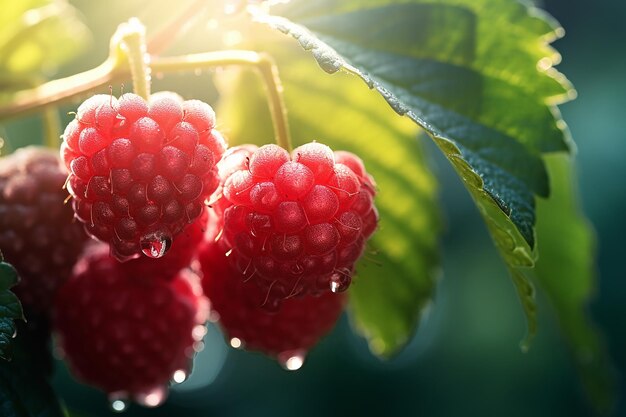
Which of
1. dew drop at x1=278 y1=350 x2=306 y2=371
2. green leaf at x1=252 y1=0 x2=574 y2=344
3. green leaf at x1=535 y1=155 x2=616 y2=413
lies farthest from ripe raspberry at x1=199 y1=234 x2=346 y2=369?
green leaf at x1=535 y1=155 x2=616 y2=413

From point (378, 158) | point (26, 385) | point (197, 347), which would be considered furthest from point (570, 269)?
point (26, 385)

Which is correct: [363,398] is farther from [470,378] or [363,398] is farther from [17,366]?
[17,366]

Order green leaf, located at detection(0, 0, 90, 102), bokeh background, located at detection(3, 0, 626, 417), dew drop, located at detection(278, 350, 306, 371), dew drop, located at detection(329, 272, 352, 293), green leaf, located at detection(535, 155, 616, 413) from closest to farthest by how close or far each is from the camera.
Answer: dew drop, located at detection(329, 272, 352, 293) → dew drop, located at detection(278, 350, 306, 371) → green leaf, located at detection(0, 0, 90, 102) → green leaf, located at detection(535, 155, 616, 413) → bokeh background, located at detection(3, 0, 626, 417)

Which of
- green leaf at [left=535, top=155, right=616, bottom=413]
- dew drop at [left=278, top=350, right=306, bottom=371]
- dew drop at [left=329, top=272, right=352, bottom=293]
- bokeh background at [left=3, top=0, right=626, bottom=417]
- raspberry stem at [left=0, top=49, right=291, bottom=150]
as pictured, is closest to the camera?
dew drop at [left=329, top=272, right=352, bottom=293]

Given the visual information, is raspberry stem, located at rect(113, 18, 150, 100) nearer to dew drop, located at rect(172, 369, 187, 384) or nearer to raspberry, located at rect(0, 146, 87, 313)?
raspberry, located at rect(0, 146, 87, 313)

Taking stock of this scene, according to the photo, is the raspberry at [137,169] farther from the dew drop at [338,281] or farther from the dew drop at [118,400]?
the dew drop at [118,400]

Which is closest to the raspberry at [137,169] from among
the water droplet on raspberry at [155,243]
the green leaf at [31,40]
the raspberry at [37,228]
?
the water droplet on raspberry at [155,243]
